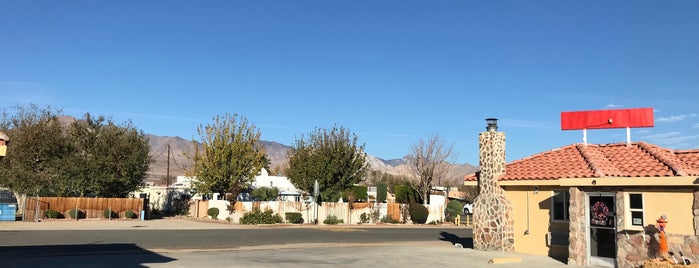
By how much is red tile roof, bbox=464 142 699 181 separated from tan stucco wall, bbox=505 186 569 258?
0.66m

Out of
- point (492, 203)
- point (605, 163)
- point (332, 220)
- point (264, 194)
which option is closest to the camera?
point (605, 163)

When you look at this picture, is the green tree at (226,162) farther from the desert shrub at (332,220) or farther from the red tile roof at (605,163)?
the red tile roof at (605,163)

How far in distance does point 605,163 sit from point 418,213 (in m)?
27.3

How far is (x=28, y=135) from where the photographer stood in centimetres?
4166

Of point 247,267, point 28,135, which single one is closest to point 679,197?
point 247,267

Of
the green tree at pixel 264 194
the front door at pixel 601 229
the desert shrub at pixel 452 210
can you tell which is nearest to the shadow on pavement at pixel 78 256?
the front door at pixel 601 229

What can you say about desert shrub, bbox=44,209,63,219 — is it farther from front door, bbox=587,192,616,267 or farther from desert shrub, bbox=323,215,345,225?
front door, bbox=587,192,616,267

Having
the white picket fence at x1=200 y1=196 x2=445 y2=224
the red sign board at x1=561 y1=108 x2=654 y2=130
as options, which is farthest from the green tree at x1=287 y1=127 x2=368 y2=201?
the red sign board at x1=561 y1=108 x2=654 y2=130

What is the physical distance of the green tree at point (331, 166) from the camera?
149 feet

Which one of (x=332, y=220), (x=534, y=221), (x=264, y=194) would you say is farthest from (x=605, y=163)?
(x=264, y=194)

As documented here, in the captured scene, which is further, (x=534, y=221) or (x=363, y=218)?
(x=363, y=218)

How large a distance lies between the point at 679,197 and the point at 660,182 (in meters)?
0.76

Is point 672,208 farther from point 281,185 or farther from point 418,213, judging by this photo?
point 281,185

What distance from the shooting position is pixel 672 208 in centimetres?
1528
